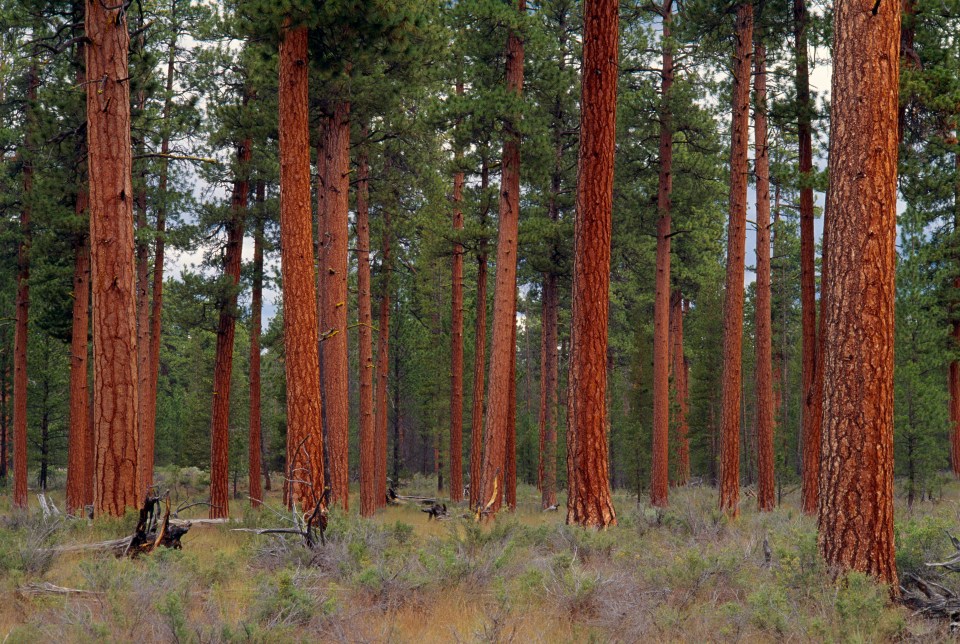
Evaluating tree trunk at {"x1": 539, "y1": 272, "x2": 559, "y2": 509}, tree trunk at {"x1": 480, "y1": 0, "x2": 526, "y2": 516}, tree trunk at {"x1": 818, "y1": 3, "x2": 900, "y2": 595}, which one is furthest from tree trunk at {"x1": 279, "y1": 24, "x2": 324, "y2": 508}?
tree trunk at {"x1": 539, "y1": 272, "x2": 559, "y2": 509}

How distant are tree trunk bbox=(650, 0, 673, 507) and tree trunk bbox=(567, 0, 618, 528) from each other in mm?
8558

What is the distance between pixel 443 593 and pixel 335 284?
7.97 meters

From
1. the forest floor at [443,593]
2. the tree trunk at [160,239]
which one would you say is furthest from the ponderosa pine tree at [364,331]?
the forest floor at [443,593]

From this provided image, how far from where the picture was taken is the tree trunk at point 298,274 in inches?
352

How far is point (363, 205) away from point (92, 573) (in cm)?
1310

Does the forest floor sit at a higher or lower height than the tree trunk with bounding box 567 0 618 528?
lower

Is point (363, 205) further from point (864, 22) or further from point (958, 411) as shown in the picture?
point (958, 411)

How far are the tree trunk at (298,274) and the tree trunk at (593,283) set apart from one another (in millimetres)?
3260

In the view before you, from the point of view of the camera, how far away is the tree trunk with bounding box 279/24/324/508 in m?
8.95

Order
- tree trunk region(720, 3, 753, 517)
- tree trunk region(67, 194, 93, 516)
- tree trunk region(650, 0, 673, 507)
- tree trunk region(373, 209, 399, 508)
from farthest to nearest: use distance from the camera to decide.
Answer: tree trunk region(373, 209, 399, 508) < tree trunk region(650, 0, 673, 507) < tree trunk region(67, 194, 93, 516) < tree trunk region(720, 3, 753, 517)

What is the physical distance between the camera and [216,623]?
4.49m

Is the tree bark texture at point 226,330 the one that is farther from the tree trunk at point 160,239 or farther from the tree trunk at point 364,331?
the tree trunk at point 364,331

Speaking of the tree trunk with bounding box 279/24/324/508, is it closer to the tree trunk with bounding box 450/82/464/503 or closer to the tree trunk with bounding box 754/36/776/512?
the tree trunk with bounding box 754/36/776/512

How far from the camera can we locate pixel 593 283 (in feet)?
29.1
